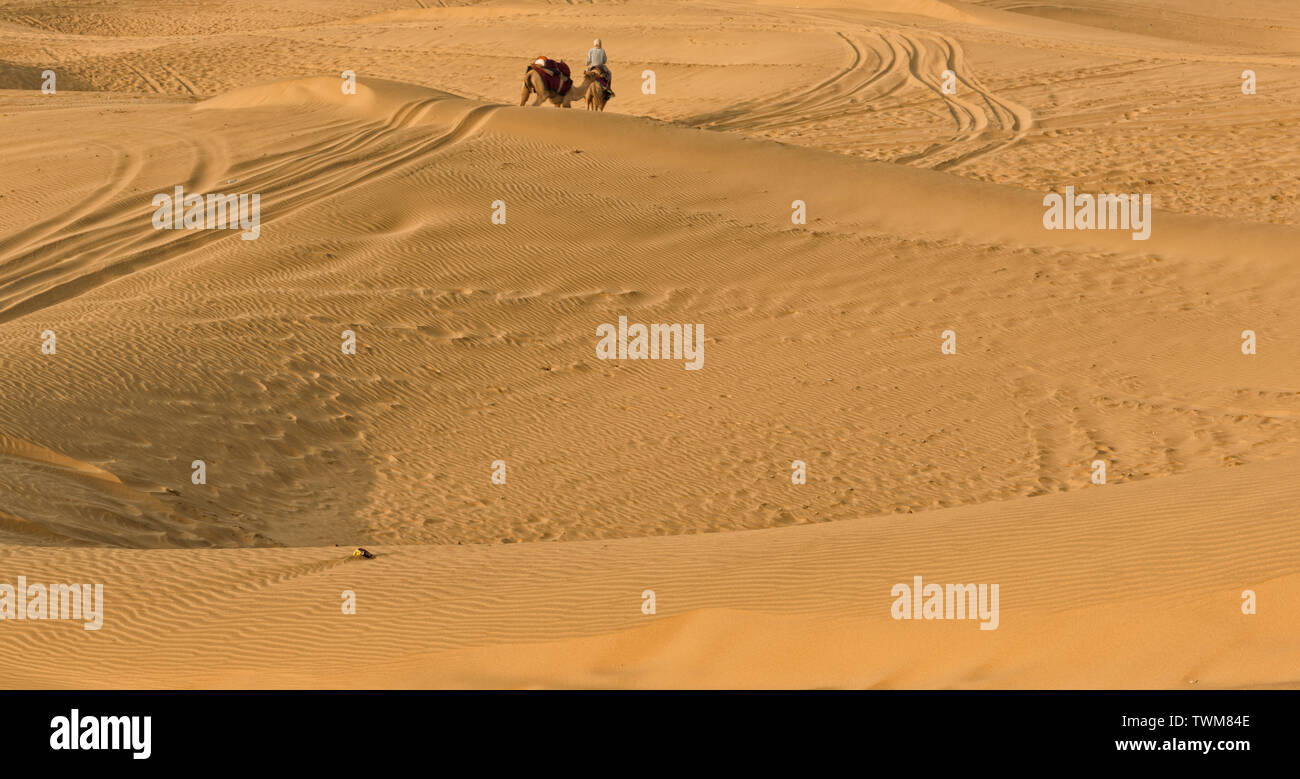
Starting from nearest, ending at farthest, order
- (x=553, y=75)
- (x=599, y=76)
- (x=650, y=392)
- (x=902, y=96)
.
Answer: (x=650, y=392) → (x=553, y=75) → (x=599, y=76) → (x=902, y=96)

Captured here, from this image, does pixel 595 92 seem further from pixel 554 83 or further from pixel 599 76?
pixel 554 83

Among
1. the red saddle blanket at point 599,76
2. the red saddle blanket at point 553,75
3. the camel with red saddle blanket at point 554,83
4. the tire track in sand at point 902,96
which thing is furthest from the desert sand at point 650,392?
the red saddle blanket at point 553,75

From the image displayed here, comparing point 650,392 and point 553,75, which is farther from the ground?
point 553,75

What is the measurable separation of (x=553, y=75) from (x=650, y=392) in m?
10.8

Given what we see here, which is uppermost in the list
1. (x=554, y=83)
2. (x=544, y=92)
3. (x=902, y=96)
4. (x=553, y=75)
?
(x=902, y=96)

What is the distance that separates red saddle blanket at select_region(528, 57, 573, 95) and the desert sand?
2753 millimetres

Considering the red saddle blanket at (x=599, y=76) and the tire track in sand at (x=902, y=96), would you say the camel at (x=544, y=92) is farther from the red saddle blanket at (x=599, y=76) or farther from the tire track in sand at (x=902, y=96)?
the tire track in sand at (x=902, y=96)

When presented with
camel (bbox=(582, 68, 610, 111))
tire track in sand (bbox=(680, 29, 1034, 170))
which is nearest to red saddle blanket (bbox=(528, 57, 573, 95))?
camel (bbox=(582, 68, 610, 111))

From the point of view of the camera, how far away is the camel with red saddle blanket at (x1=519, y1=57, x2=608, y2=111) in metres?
19.7

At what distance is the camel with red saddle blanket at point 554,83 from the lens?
19703mm

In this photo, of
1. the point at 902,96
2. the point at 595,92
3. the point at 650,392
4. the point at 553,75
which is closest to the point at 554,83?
the point at 553,75

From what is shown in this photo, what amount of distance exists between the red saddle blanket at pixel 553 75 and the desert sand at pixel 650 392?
9.03 ft

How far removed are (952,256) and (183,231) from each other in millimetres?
8647

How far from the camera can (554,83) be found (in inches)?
781
